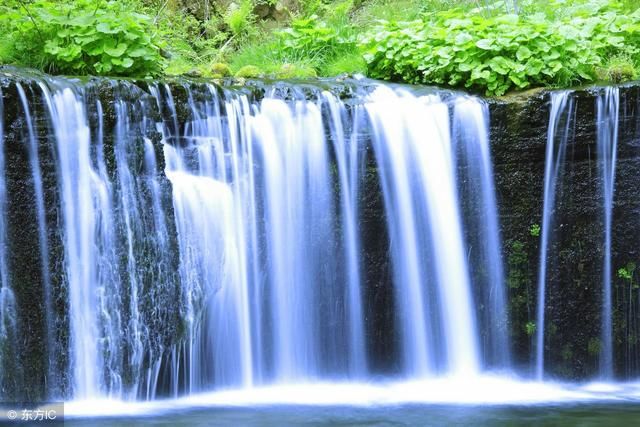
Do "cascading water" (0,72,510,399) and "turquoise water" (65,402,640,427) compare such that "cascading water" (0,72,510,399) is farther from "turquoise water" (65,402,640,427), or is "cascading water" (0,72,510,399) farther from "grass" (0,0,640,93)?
"grass" (0,0,640,93)

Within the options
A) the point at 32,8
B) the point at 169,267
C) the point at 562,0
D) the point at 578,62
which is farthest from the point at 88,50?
the point at 562,0

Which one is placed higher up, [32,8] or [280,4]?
[280,4]

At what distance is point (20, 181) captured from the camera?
18.5 feet

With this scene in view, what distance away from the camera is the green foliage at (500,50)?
7012mm

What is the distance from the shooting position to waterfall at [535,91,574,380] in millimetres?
6723

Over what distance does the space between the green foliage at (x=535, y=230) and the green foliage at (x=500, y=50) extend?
49.6 inches

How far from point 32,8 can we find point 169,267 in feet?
10.3

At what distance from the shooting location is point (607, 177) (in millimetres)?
6730

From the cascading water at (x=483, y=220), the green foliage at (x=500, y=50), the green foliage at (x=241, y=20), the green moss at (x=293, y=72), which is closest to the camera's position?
the cascading water at (x=483, y=220)

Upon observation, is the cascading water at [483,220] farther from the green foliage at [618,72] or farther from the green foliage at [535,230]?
the green foliage at [618,72]

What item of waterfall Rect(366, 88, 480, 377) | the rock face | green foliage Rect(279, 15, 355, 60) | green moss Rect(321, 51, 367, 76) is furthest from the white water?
green foliage Rect(279, 15, 355, 60)

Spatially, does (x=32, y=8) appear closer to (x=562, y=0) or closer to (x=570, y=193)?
(x=570, y=193)

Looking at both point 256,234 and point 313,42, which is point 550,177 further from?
point 313,42

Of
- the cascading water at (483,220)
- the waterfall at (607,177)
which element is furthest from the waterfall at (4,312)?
the waterfall at (607,177)
